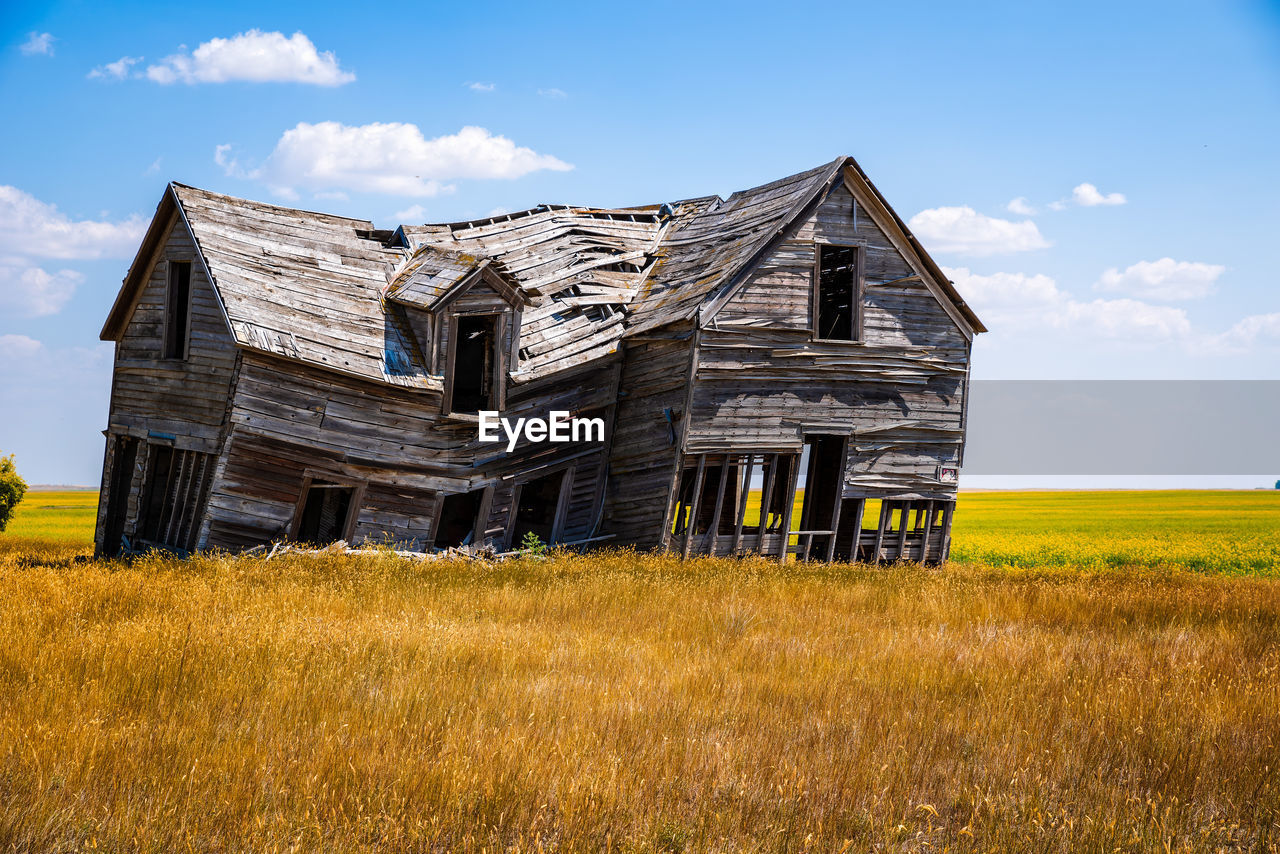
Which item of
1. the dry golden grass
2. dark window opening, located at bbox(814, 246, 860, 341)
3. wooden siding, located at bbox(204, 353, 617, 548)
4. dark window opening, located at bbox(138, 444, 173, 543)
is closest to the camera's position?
the dry golden grass

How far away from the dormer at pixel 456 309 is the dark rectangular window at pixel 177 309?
3.79m

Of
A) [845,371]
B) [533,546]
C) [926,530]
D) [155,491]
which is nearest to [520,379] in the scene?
[533,546]

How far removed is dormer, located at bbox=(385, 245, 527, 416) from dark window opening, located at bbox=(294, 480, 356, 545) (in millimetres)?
3061

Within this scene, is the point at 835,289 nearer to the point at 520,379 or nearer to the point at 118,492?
the point at 520,379

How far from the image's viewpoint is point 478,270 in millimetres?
16844

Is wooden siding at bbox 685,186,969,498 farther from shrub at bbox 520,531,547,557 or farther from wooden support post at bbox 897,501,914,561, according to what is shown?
shrub at bbox 520,531,547,557

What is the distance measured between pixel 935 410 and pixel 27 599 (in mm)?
15225

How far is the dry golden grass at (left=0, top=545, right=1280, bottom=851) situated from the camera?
15.2 feet

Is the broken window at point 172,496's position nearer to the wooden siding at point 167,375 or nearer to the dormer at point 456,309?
the wooden siding at point 167,375

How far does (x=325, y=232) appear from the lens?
59.6 feet

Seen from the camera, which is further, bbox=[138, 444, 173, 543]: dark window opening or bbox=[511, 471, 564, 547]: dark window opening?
bbox=[511, 471, 564, 547]: dark window opening

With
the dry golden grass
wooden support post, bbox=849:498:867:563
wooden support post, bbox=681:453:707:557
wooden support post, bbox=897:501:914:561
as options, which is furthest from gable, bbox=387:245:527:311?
wooden support post, bbox=897:501:914:561

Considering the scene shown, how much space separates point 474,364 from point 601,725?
15.6 meters

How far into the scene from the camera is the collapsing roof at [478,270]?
16.0 metres
